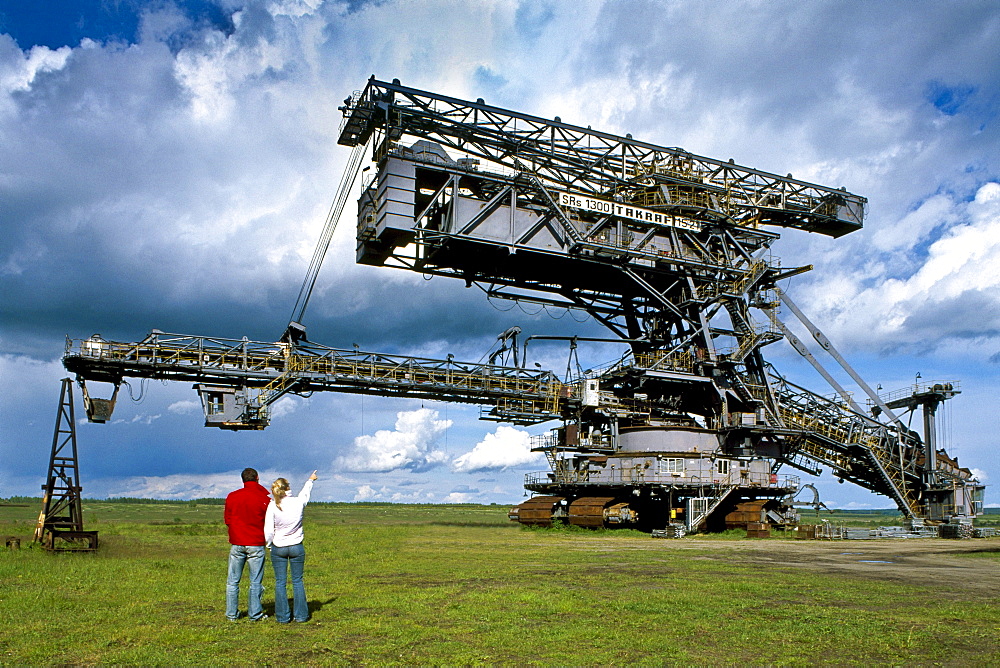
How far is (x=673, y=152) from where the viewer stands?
4288 centimetres

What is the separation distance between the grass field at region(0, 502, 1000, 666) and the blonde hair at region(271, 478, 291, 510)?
168 centimetres

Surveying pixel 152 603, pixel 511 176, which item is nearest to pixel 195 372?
pixel 511 176

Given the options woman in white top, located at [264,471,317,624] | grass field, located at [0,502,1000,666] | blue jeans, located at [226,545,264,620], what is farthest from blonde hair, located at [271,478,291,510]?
grass field, located at [0,502,1000,666]

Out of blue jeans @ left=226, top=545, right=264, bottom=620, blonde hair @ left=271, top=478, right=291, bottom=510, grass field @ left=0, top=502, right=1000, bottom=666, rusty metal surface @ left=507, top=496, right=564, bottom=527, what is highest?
blonde hair @ left=271, top=478, right=291, bottom=510

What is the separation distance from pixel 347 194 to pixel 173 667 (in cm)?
3311

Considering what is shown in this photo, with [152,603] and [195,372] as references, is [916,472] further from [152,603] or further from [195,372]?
[152,603]

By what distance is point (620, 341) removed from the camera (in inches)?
1770

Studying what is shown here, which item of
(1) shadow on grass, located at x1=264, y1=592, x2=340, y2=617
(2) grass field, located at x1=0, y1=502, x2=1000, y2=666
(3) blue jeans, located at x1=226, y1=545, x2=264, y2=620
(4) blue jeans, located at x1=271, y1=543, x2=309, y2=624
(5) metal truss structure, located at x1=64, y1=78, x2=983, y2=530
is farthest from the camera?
(5) metal truss structure, located at x1=64, y1=78, x2=983, y2=530

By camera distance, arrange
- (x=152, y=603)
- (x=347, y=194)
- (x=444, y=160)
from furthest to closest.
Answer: (x=347, y=194), (x=444, y=160), (x=152, y=603)

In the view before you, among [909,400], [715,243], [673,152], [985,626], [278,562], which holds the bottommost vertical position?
[985,626]

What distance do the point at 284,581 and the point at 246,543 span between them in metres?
0.75

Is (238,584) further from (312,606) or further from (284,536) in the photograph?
(312,606)

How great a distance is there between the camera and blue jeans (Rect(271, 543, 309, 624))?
35.7 feet

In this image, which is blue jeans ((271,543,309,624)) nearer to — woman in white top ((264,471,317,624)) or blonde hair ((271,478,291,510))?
woman in white top ((264,471,317,624))
